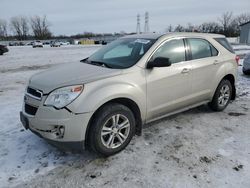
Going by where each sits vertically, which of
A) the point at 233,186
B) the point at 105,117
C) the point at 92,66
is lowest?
the point at 233,186

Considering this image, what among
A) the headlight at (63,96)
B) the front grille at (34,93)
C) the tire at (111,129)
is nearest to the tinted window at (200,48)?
the tire at (111,129)

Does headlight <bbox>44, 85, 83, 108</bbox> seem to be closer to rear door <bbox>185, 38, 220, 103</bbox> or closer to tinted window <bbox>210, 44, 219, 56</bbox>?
rear door <bbox>185, 38, 220, 103</bbox>

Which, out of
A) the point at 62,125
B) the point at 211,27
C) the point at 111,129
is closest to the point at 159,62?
the point at 111,129

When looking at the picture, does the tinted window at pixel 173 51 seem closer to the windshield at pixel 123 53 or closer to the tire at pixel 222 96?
the windshield at pixel 123 53

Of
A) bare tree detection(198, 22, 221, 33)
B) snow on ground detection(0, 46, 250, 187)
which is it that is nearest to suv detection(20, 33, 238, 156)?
snow on ground detection(0, 46, 250, 187)

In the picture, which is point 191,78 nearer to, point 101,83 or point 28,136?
point 101,83

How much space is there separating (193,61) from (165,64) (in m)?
0.96

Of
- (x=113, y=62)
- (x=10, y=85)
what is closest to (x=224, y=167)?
(x=113, y=62)

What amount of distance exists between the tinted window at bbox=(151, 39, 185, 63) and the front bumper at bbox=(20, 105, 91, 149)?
1.64 meters

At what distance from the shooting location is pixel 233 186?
270cm

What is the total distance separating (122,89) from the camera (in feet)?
10.7

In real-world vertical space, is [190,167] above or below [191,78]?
below

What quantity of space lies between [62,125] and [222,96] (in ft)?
11.7

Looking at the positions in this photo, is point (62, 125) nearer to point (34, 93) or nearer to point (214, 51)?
point (34, 93)
